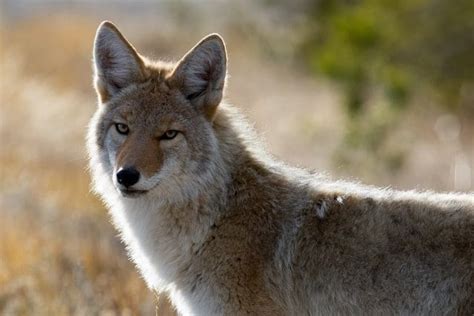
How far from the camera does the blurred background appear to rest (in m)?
8.86

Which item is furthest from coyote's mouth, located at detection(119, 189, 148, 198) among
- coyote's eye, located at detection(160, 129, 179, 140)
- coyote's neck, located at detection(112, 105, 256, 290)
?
coyote's eye, located at detection(160, 129, 179, 140)

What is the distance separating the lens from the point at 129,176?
552cm

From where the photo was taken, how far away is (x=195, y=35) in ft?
104

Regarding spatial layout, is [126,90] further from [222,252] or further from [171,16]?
[171,16]

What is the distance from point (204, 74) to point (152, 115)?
Result: 17.6 inches

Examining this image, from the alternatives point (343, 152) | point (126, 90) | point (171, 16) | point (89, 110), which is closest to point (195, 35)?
point (171, 16)

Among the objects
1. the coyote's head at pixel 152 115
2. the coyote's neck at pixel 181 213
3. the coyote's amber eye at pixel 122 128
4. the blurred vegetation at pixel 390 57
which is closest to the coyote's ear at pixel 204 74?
the coyote's head at pixel 152 115

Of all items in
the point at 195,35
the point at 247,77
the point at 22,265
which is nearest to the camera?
the point at 22,265

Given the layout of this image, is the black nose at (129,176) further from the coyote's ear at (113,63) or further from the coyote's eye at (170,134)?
the coyote's ear at (113,63)

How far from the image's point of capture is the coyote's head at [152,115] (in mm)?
5617

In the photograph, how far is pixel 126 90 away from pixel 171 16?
27206 mm

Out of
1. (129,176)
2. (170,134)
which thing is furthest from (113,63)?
(129,176)

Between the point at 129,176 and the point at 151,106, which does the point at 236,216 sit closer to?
the point at 129,176

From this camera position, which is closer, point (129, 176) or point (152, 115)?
point (129, 176)
